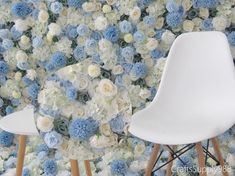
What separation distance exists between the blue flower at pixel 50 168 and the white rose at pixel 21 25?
84 centimetres

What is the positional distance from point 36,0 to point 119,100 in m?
1.35

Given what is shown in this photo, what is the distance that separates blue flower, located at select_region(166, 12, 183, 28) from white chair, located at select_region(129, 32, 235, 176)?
324 mm

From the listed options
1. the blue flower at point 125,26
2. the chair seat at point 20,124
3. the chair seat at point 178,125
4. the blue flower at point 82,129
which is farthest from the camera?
the blue flower at point 125,26

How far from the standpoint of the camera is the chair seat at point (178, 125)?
1.83 metres

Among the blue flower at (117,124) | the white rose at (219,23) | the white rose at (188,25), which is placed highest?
the white rose at (219,23)

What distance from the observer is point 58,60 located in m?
2.68

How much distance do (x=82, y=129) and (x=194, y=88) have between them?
88 cm

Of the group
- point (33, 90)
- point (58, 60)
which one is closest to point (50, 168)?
point (33, 90)

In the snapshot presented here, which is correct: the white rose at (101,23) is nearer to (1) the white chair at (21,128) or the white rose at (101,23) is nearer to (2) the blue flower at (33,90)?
(2) the blue flower at (33,90)

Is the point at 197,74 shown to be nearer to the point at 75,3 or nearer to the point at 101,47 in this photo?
the point at 101,47

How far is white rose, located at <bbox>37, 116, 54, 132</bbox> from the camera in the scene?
5.05 feet

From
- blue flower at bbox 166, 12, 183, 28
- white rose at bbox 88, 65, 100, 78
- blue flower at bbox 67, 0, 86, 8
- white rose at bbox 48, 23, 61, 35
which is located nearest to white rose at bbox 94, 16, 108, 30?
blue flower at bbox 67, 0, 86, 8

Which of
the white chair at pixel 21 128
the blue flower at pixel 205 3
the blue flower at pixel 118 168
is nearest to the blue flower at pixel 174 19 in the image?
the blue flower at pixel 205 3

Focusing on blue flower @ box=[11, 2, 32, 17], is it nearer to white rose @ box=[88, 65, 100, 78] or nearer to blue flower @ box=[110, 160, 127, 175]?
blue flower @ box=[110, 160, 127, 175]
